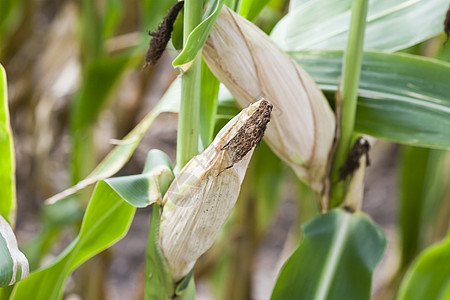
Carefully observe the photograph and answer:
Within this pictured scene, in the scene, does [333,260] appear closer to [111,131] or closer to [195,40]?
[195,40]

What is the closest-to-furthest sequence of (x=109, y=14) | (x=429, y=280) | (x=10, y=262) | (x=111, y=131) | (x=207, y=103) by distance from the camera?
(x=10, y=262) → (x=207, y=103) → (x=429, y=280) → (x=109, y=14) → (x=111, y=131)

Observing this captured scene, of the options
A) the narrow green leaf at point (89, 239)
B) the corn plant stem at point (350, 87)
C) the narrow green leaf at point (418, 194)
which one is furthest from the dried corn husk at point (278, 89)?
the narrow green leaf at point (418, 194)

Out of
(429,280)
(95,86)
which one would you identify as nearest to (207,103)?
(429,280)

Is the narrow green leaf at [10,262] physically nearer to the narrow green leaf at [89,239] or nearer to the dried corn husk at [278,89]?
the narrow green leaf at [89,239]

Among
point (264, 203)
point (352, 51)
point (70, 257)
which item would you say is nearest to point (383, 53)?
point (352, 51)

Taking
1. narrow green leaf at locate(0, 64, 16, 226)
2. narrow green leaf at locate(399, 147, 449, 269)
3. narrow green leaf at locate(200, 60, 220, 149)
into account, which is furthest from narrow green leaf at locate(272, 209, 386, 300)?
narrow green leaf at locate(399, 147, 449, 269)
